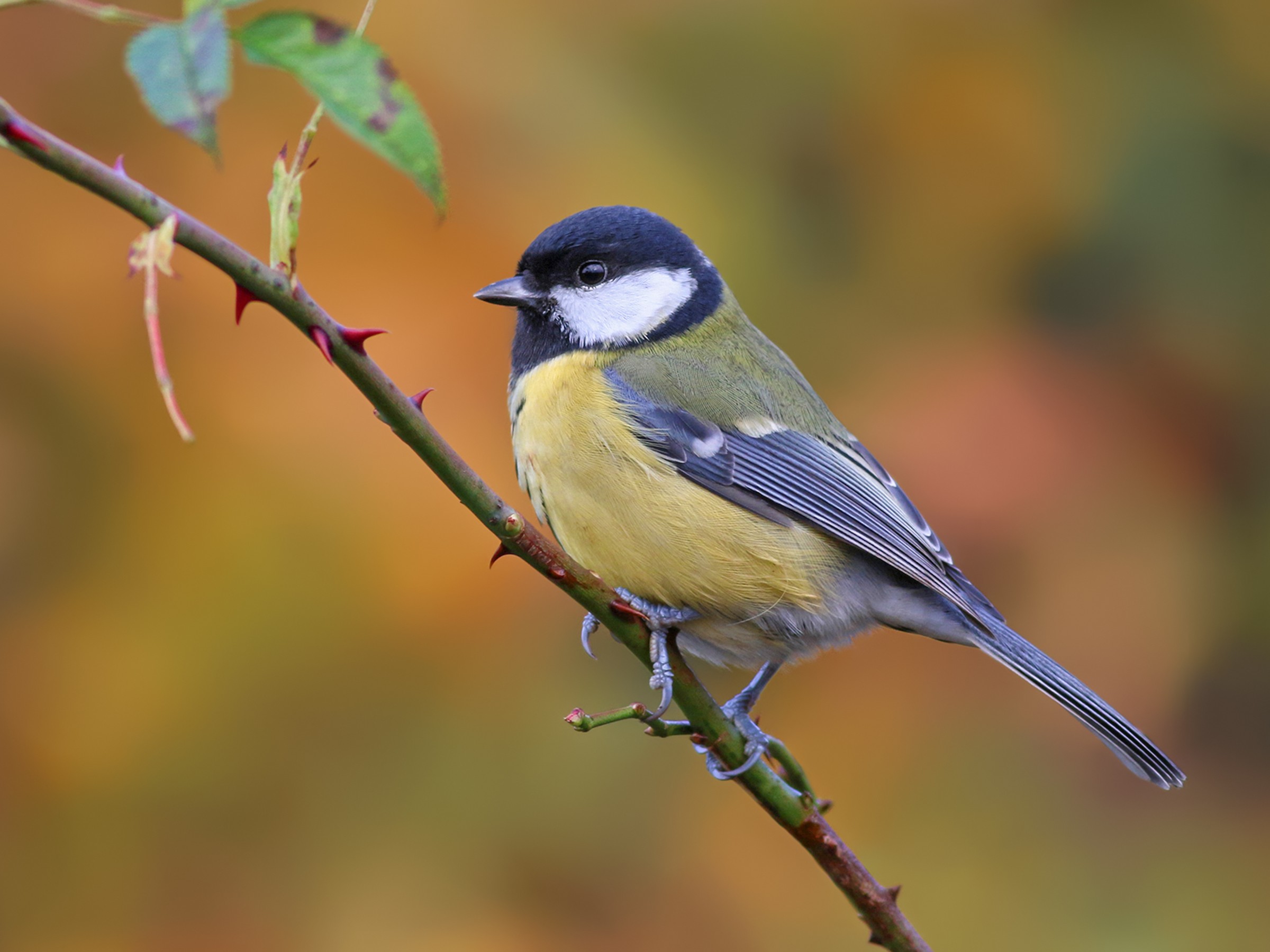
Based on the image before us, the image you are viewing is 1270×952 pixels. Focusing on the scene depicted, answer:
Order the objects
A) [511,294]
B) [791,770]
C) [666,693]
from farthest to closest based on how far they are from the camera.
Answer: [511,294] < [666,693] < [791,770]

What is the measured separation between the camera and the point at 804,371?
3498mm

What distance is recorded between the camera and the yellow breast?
8.17ft

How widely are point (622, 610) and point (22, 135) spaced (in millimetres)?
881

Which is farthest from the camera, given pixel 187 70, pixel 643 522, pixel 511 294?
pixel 511 294

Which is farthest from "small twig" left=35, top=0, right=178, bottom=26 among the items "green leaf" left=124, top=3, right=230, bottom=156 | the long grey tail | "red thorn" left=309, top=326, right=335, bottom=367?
the long grey tail

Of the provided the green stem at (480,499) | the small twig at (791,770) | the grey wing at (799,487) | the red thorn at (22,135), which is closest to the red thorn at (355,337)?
the green stem at (480,499)

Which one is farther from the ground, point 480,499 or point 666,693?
point 480,499

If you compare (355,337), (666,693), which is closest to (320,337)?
(355,337)

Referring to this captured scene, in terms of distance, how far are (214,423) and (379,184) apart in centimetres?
75

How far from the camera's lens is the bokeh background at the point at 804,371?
10.2ft

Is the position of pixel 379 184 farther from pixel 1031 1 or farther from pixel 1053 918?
pixel 1053 918

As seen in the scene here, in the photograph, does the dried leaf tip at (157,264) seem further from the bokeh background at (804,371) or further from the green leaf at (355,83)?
the bokeh background at (804,371)

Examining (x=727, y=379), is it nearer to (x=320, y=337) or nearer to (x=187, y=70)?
(x=320, y=337)

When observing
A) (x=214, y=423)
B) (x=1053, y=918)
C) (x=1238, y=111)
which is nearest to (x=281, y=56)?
(x=214, y=423)
